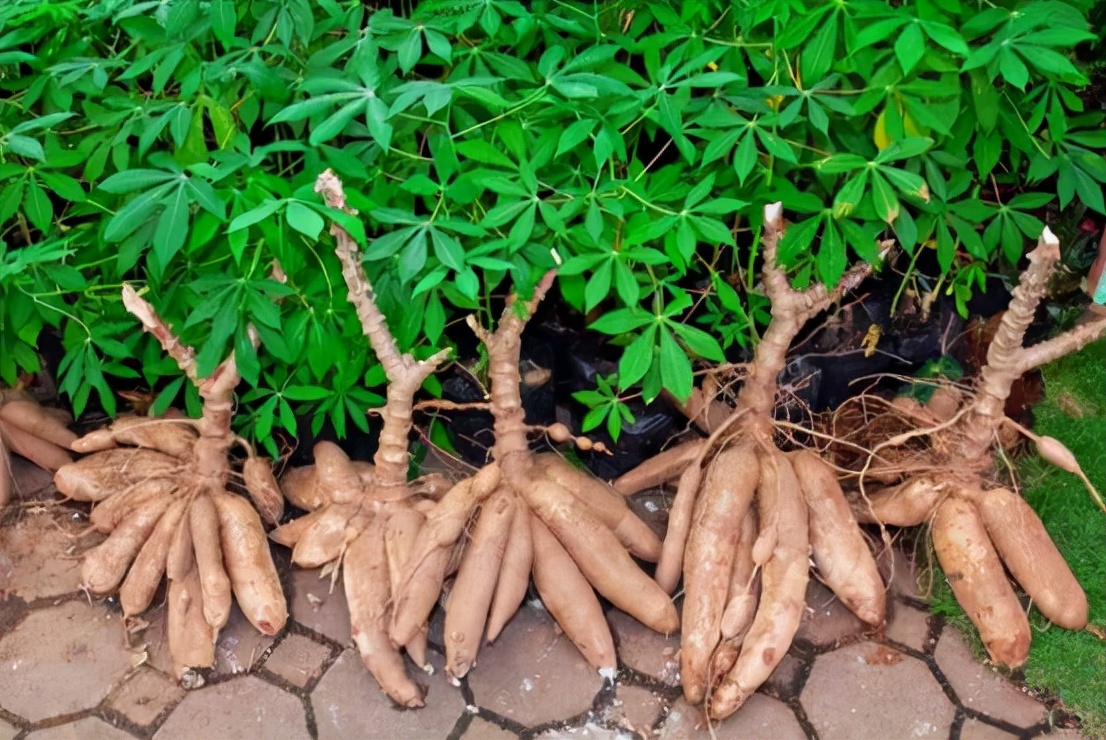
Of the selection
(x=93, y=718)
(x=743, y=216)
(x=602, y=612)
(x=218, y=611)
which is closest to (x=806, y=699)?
(x=602, y=612)

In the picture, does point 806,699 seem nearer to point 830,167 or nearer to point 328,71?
point 830,167

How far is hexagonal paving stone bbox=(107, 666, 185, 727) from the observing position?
81.2 inches

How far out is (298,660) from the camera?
2174 millimetres

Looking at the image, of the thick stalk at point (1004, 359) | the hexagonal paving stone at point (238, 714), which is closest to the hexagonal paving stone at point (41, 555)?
the hexagonal paving stone at point (238, 714)

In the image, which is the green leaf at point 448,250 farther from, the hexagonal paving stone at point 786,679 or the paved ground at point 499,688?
the hexagonal paving stone at point 786,679

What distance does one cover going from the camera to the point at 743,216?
92.0 inches

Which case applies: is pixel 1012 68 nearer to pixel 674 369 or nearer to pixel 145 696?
pixel 674 369

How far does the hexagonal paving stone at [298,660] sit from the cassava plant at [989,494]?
3.99ft

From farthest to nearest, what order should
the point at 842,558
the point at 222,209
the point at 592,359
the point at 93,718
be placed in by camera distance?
the point at 592,359, the point at 842,558, the point at 93,718, the point at 222,209

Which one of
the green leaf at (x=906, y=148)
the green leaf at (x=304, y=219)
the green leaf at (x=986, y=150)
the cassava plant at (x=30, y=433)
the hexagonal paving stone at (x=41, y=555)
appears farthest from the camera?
the cassava plant at (x=30, y=433)

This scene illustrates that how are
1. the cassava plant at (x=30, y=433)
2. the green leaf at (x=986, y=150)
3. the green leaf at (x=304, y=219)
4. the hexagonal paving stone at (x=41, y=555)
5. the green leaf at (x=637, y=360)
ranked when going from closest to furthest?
the green leaf at (x=304, y=219)
the green leaf at (x=637, y=360)
the green leaf at (x=986, y=150)
the hexagonal paving stone at (x=41, y=555)
the cassava plant at (x=30, y=433)

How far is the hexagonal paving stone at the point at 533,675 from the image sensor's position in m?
2.07

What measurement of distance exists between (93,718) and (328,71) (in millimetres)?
1342

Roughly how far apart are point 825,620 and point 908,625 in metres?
0.17
